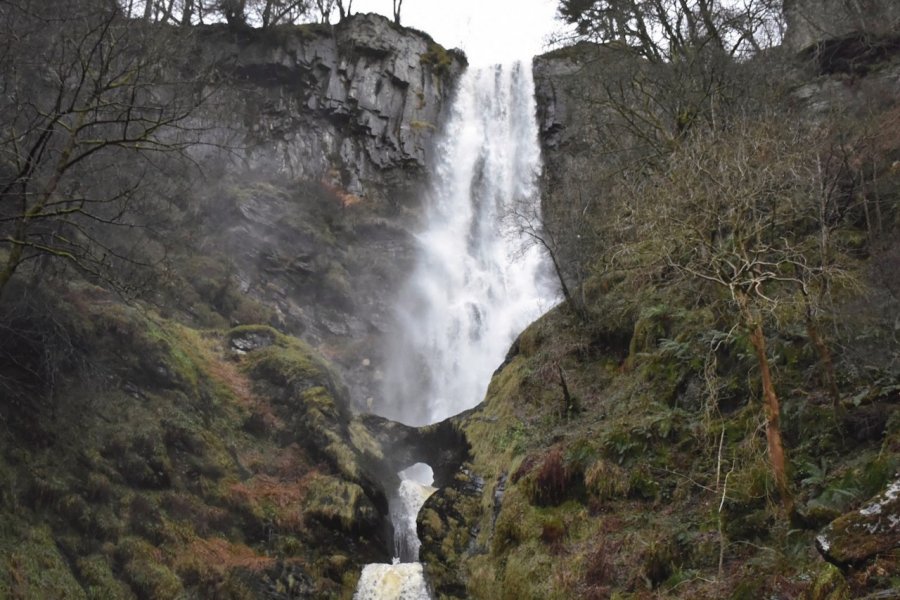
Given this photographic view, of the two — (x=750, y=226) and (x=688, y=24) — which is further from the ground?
(x=688, y=24)

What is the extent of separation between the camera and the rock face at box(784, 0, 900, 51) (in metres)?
14.6

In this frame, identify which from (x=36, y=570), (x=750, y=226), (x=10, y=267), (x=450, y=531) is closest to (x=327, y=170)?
(x=450, y=531)

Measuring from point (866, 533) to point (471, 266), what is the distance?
1071 inches

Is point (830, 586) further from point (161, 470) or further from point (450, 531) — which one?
point (161, 470)

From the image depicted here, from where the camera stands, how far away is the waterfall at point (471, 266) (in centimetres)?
2605

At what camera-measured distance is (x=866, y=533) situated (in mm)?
4266

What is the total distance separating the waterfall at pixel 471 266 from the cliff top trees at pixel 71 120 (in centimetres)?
1240

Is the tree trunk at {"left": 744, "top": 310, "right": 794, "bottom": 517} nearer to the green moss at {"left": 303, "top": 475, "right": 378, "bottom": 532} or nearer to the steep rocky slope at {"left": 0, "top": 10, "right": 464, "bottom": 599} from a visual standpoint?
the steep rocky slope at {"left": 0, "top": 10, "right": 464, "bottom": 599}

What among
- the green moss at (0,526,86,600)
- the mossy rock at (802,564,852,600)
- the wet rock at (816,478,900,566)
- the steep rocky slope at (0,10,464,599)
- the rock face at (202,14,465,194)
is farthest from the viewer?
the rock face at (202,14,465,194)

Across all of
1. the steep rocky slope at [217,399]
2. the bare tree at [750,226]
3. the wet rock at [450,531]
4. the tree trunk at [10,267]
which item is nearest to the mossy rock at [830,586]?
the bare tree at [750,226]

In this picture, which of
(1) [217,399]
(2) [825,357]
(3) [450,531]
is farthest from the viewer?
(1) [217,399]

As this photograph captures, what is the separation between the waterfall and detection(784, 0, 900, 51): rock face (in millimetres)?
10470

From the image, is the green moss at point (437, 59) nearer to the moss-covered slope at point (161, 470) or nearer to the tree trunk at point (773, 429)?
the moss-covered slope at point (161, 470)

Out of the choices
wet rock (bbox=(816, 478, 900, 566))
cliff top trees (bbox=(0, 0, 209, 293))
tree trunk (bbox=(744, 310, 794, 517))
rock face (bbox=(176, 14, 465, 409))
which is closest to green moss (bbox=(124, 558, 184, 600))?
cliff top trees (bbox=(0, 0, 209, 293))
